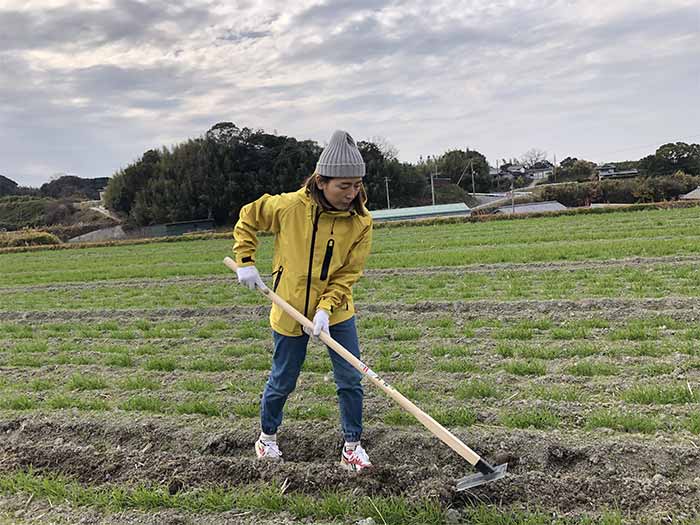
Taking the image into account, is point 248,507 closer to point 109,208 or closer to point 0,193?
point 109,208

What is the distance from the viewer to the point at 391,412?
4.62 meters

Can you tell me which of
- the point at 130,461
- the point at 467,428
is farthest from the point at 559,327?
the point at 130,461

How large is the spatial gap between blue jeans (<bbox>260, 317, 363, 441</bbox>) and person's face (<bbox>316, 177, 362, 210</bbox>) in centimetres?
86

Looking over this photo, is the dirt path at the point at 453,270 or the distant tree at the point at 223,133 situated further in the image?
the distant tree at the point at 223,133

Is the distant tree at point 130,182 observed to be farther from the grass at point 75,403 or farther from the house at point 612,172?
the grass at point 75,403

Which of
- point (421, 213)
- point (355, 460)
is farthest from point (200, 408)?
point (421, 213)

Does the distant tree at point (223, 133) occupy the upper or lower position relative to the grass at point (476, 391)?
upper

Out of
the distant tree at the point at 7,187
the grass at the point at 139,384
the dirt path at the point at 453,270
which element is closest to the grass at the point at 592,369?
the grass at the point at 139,384

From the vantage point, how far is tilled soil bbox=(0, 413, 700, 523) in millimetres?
3266

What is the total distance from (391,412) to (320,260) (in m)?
1.71

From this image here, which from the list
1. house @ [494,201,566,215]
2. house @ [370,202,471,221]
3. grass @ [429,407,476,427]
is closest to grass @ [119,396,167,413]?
grass @ [429,407,476,427]

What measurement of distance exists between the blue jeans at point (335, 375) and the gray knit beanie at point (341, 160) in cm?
107

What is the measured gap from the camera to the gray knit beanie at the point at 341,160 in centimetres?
340

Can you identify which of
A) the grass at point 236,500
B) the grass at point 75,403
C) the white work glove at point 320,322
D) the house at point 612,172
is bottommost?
the grass at point 236,500
